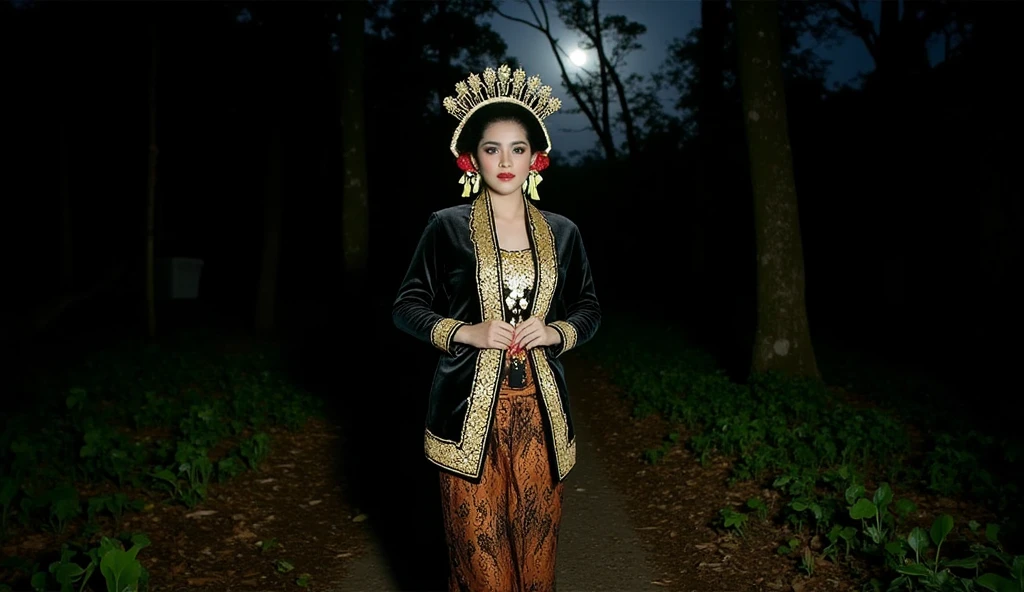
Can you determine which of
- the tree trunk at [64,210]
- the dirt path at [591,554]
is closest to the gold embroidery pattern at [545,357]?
the dirt path at [591,554]

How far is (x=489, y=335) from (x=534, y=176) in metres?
0.75

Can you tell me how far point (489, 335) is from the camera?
291cm

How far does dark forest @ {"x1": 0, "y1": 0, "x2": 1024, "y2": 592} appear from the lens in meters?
4.97

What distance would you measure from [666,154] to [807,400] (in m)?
21.3

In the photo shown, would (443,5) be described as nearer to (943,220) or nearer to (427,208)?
(427,208)

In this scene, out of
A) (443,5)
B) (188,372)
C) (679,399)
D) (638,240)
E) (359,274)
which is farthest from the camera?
(638,240)

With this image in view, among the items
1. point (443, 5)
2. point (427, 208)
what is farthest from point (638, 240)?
point (443, 5)

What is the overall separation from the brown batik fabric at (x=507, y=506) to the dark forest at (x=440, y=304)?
1516mm

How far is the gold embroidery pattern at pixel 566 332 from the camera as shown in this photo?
308 centimetres

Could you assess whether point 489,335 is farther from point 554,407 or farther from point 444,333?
point 554,407

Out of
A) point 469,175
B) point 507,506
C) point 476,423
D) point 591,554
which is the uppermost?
point 469,175

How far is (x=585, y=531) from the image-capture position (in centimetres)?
558

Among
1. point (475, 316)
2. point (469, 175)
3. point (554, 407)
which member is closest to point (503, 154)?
point (469, 175)

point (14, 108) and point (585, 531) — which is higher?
point (14, 108)
